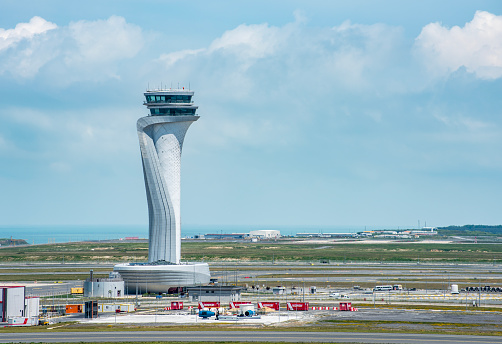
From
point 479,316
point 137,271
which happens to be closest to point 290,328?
point 479,316

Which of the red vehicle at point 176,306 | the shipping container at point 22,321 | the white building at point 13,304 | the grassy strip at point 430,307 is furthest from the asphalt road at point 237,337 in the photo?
the grassy strip at point 430,307

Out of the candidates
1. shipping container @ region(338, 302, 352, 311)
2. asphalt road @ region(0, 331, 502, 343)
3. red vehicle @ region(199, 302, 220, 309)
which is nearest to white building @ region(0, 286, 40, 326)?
asphalt road @ region(0, 331, 502, 343)

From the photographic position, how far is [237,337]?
67.1 m

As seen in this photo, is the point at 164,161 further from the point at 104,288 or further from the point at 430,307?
the point at 430,307

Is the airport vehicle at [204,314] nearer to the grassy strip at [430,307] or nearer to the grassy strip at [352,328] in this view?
the grassy strip at [352,328]

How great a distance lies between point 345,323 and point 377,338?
465 inches

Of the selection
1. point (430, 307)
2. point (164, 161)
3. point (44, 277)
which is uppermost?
point (164, 161)

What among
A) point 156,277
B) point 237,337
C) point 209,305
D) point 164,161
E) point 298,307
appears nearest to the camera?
point 237,337

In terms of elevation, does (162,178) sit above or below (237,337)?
above

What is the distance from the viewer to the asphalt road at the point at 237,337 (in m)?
64.9

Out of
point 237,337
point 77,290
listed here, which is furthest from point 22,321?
point 77,290

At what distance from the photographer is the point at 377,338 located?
66.1 metres

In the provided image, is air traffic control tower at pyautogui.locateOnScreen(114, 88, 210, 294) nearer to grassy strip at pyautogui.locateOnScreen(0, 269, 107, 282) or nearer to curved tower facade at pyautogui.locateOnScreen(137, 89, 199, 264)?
curved tower facade at pyautogui.locateOnScreen(137, 89, 199, 264)

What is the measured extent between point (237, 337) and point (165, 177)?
47.6 metres
